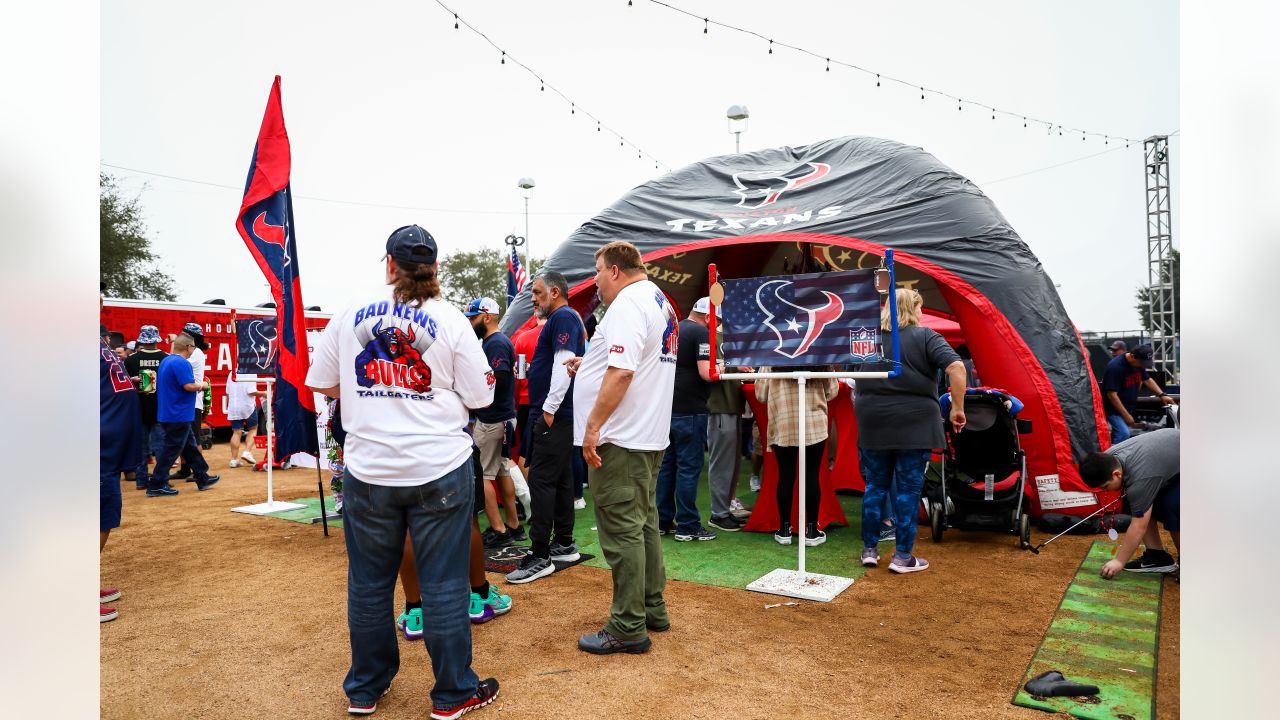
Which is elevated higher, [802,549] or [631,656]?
[802,549]

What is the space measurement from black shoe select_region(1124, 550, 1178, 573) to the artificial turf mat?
43 millimetres

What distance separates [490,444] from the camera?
5.55 m

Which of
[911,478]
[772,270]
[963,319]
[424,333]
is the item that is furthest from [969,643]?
[772,270]

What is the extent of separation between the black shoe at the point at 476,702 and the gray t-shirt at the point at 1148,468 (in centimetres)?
358

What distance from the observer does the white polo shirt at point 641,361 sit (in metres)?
3.53

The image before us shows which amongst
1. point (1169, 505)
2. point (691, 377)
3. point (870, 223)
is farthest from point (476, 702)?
Answer: point (870, 223)

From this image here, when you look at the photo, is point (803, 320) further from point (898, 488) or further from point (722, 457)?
point (722, 457)

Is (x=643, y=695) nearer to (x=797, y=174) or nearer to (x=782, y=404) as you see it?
(x=782, y=404)

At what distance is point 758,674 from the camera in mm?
3365

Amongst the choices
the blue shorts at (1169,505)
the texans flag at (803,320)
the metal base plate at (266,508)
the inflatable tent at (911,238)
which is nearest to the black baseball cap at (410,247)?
the texans flag at (803,320)

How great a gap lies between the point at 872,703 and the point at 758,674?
1.63 feet

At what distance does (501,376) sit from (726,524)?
7.75 ft

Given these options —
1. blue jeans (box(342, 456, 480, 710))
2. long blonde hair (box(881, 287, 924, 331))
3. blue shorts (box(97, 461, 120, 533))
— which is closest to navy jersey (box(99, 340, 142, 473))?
blue shorts (box(97, 461, 120, 533))

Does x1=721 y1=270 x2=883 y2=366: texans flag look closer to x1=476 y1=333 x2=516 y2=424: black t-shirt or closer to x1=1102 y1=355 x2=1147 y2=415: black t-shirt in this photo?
x1=476 y1=333 x2=516 y2=424: black t-shirt
